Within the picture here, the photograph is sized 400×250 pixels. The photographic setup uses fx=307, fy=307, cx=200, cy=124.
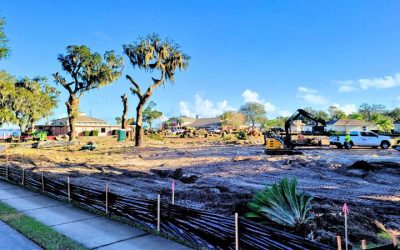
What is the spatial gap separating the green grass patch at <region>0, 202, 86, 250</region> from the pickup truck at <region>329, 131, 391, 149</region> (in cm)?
2669

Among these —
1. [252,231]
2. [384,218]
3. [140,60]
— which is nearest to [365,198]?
[384,218]

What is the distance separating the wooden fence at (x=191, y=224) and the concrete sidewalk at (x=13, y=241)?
6.64 ft

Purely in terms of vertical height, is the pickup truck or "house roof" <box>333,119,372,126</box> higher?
"house roof" <box>333,119,372,126</box>

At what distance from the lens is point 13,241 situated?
6.05m

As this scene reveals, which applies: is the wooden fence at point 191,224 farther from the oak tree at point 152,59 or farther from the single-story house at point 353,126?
the single-story house at point 353,126

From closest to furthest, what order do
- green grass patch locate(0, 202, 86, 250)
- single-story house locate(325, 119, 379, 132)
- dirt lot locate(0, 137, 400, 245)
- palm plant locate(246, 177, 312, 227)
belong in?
green grass patch locate(0, 202, 86, 250)
palm plant locate(246, 177, 312, 227)
dirt lot locate(0, 137, 400, 245)
single-story house locate(325, 119, 379, 132)

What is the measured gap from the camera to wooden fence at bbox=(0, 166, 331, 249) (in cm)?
458

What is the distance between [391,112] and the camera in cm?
10900

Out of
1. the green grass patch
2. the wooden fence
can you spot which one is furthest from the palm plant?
the green grass patch

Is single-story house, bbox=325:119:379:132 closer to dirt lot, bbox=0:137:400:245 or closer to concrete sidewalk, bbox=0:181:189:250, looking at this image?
dirt lot, bbox=0:137:400:245

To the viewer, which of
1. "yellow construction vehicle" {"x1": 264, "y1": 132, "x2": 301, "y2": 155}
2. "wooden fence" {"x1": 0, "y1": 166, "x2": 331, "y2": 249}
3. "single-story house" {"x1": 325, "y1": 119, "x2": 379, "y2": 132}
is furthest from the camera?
"single-story house" {"x1": 325, "y1": 119, "x2": 379, "y2": 132}

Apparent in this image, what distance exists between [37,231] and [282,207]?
16.7 feet

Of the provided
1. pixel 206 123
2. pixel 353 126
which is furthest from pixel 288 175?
pixel 206 123

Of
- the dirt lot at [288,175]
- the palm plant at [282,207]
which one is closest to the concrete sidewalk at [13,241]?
the dirt lot at [288,175]
